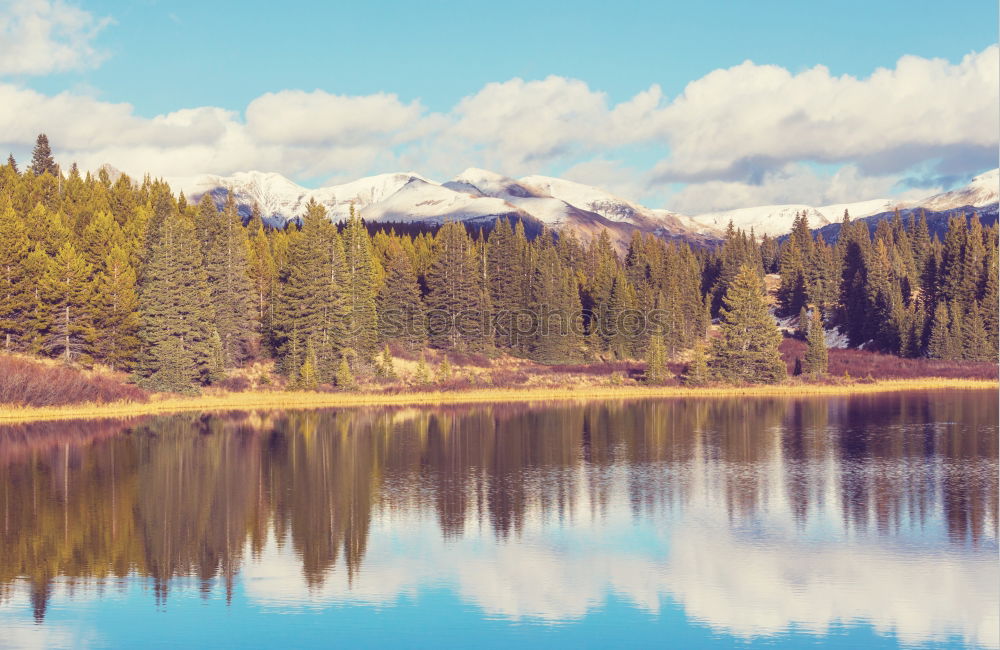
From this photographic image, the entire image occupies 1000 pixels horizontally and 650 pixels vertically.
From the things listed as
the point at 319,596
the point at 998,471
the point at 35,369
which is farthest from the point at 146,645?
the point at 35,369

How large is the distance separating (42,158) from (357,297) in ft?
243

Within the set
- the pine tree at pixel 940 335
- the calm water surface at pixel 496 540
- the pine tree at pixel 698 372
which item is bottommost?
the calm water surface at pixel 496 540

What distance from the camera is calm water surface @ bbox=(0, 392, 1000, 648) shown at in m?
24.3

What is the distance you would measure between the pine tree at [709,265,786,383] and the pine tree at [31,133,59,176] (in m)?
97.3

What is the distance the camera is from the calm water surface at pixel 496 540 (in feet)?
79.8

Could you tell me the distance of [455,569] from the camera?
29781 millimetres

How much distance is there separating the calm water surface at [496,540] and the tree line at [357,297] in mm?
23324

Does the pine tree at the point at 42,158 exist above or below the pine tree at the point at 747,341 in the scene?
above

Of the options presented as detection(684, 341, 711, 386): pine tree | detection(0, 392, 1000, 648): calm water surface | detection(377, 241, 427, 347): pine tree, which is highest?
detection(377, 241, 427, 347): pine tree

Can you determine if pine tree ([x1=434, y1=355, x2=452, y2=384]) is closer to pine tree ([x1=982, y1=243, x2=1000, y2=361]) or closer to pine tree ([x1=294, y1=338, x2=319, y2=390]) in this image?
pine tree ([x1=294, y1=338, x2=319, y2=390])

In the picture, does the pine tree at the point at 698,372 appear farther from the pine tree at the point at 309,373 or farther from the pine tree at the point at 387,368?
the pine tree at the point at 309,373

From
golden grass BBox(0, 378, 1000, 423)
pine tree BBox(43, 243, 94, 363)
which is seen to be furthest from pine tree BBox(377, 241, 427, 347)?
pine tree BBox(43, 243, 94, 363)
